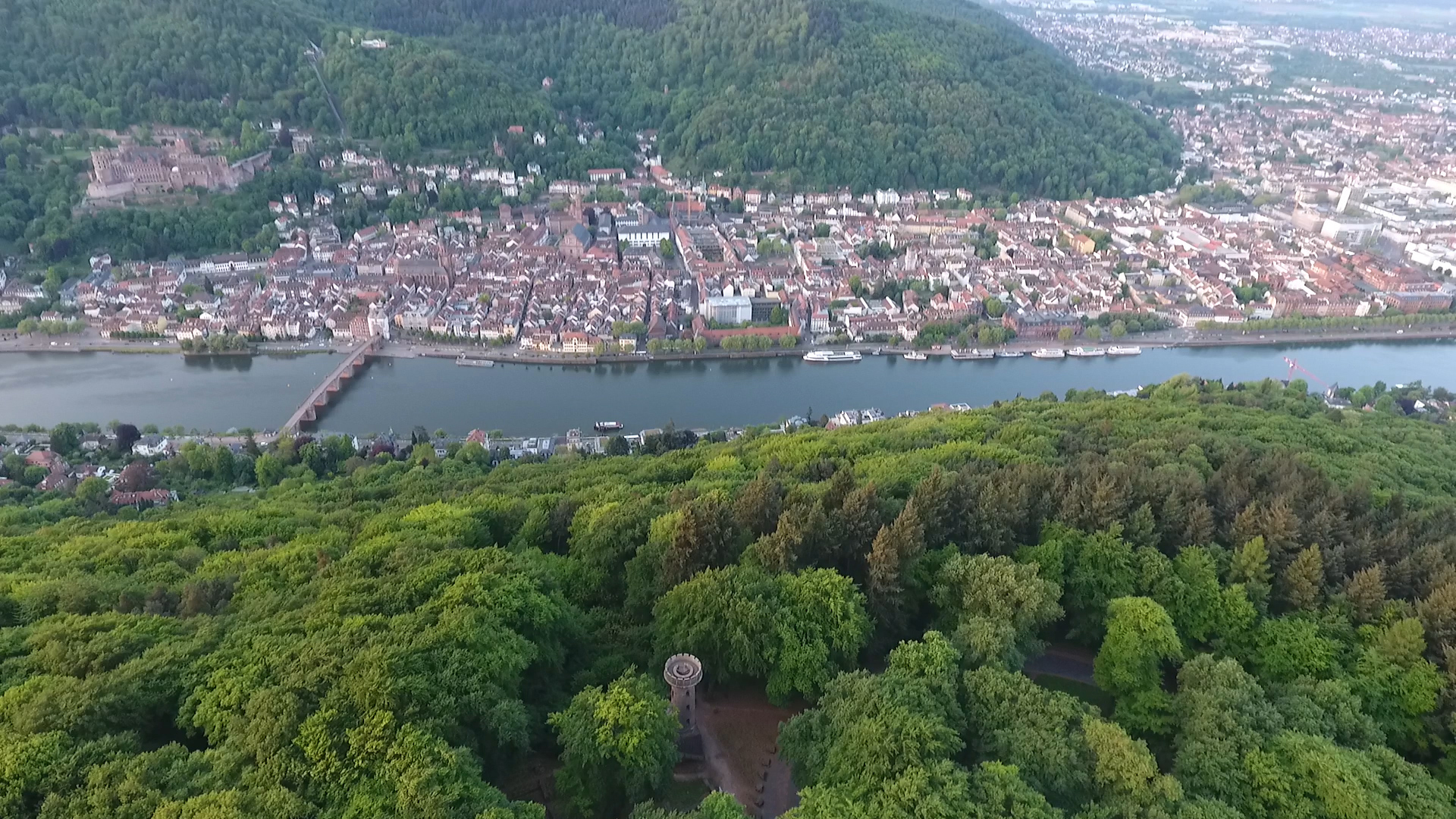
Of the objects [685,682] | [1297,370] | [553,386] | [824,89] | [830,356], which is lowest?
[1297,370]

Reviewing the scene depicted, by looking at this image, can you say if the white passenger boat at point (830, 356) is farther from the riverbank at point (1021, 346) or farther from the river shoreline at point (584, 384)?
the riverbank at point (1021, 346)

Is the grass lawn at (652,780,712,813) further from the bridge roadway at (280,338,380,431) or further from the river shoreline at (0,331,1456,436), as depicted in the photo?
the bridge roadway at (280,338,380,431)

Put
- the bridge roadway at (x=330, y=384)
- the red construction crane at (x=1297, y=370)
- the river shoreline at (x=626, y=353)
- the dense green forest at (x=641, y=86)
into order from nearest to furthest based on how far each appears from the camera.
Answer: the bridge roadway at (x=330, y=384) → the river shoreline at (x=626, y=353) → the red construction crane at (x=1297, y=370) → the dense green forest at (x=641, y=86)

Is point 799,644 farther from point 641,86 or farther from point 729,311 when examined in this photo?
point 641,86

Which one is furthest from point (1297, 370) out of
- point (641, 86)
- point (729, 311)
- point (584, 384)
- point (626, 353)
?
point (641, 86)

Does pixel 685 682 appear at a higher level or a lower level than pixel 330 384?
higher

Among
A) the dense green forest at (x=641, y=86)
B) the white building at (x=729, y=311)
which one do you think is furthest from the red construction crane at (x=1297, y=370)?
the dense green forest at (x=641, y=86)
